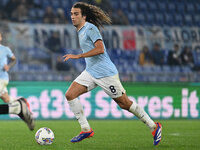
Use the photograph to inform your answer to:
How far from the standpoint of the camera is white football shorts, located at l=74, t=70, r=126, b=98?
5.44m

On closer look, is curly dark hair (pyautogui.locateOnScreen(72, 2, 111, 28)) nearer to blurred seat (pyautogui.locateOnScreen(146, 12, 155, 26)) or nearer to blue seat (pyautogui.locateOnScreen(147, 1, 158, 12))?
blurred seat (pyautogui.locateOnScreen(146, 12, 155, 26))

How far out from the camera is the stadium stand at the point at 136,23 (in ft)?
45.2

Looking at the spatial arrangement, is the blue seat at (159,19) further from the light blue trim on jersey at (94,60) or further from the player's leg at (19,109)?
the light blue trim on jersey at (94,60)

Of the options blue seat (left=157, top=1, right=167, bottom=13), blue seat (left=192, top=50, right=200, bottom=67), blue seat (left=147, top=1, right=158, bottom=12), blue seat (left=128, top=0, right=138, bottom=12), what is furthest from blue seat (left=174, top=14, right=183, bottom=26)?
blue seat (left=192, top=50, right=200, bottom=67)

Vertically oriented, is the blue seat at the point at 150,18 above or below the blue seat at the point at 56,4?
below

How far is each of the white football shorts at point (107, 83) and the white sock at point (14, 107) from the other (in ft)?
5.99

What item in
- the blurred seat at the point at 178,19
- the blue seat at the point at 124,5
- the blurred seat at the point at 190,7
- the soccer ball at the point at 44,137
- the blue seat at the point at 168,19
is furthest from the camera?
the blurred seat at the point at 190,7

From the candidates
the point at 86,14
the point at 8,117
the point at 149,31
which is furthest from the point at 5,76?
the point at 149,31

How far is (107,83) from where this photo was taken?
548 centimetres

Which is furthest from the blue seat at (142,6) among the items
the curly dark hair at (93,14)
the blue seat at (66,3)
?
the curly dark hair at (93,14)

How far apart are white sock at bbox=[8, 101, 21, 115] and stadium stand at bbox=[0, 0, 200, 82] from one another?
223 inches

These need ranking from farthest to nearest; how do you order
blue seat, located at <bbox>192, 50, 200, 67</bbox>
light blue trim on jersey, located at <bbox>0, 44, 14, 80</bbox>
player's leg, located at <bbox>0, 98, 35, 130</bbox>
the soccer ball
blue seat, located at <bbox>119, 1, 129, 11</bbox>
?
blue seat, located at <bbox>119, 1, 129, 11</bbox>
blue seat, located at <bbox>192, 50, 200, 67</bbox>
light blue trim on jersey, located at <bbox>0, 44, 14, 80</bbox>
player's leg, located at <bbox>0, 98, 35, 130</bbox>
the soccer ball

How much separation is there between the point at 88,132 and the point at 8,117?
649 cm

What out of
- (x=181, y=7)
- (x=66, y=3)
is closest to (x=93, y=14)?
(x=66, y=3)
